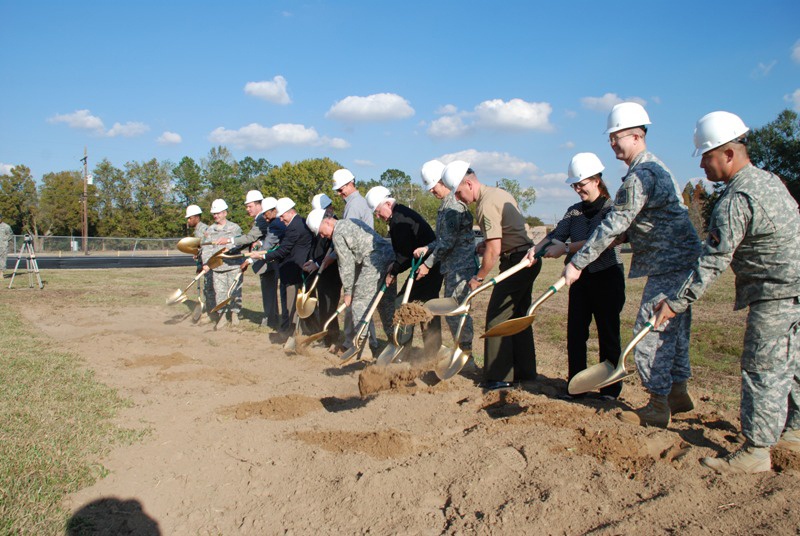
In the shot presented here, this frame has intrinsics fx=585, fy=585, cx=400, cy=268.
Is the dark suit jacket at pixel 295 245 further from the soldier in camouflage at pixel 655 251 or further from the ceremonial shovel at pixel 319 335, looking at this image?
the soldier in camouflage at pixel 655 251

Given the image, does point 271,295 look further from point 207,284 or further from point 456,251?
point 456,251

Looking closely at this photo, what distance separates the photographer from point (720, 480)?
2.95 meters

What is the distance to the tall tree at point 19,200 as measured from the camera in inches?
1964

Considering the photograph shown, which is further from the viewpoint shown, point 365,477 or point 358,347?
point 358,347

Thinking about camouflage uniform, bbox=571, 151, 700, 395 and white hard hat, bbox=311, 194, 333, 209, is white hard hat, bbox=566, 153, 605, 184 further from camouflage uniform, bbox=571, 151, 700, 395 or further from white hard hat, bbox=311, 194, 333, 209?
white hard hat, bbox=311, 194, 333, 209

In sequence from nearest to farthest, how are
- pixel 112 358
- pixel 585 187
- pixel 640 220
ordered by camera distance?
1. pixel 640 220
2. pixel 585 187
3. pixel 112 358

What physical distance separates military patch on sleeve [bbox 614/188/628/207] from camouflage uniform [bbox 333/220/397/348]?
11.3ft

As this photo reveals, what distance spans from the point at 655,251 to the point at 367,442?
89.8 inches

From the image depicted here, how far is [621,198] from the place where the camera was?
3.78 m

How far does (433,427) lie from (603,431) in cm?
116

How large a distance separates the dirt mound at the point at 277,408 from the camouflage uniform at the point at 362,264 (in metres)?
1.79

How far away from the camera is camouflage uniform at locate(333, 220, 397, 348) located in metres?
6.81

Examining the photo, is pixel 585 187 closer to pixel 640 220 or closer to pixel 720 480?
pixel 640 220

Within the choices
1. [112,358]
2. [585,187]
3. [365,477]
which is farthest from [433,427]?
[112,358]
